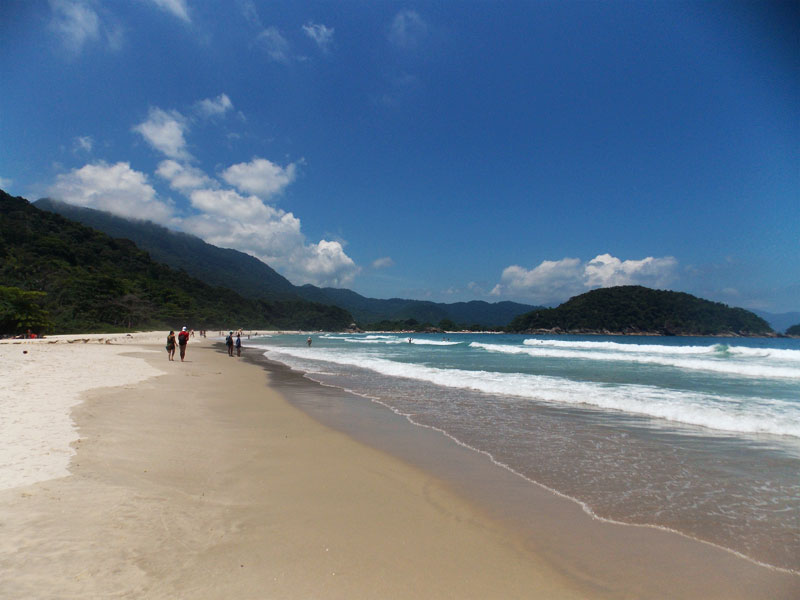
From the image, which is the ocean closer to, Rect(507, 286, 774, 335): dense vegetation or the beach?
the beach

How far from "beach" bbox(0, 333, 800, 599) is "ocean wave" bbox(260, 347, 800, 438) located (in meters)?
6.49

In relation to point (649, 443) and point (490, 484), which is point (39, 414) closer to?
point (490, 484)

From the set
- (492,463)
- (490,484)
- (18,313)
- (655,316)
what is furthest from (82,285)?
(655,316)

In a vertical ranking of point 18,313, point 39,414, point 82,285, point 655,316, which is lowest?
point 39,414

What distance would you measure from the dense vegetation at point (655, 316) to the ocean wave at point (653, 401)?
137 metres

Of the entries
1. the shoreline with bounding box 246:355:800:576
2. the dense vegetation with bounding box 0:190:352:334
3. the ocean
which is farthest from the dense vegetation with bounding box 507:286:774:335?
the shoreline with bounding box 246:355:800:576

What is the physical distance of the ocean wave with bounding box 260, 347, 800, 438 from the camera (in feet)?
27.8

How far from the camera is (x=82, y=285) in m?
61.7

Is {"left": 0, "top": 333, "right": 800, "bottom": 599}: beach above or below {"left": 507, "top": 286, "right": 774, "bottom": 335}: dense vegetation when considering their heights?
below

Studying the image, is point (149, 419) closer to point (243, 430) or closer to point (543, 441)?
point (243, 430)

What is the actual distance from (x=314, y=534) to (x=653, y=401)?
36.4 feet

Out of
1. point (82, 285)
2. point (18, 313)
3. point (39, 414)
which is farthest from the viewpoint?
point (82, 285)

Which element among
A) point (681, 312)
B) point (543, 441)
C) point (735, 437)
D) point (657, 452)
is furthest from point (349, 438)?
point (681, 312)

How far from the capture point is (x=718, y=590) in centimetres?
283
